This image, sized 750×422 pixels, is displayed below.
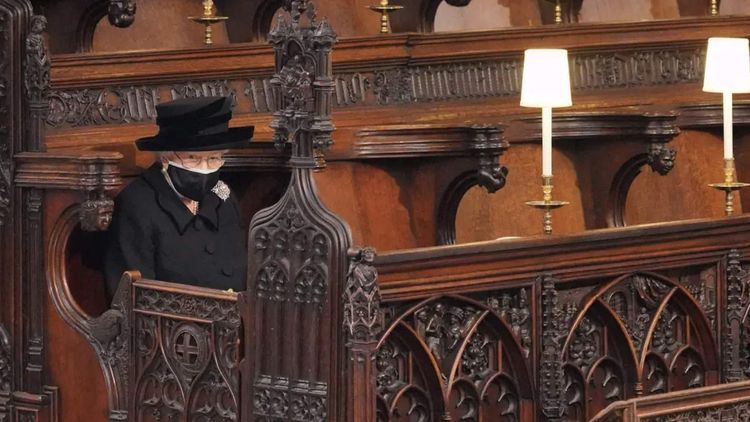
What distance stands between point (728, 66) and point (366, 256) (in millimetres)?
2378

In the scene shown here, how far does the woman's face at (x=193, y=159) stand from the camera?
652cm

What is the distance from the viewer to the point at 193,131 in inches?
255

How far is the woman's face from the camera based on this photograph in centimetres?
652

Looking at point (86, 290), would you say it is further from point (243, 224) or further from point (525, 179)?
point (525, 179)

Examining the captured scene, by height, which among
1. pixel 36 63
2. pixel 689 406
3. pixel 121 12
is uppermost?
pixel 121 12

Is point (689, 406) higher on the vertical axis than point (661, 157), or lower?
lower

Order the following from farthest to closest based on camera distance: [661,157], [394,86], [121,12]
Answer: [394,86]
[661,157]
[121,12]

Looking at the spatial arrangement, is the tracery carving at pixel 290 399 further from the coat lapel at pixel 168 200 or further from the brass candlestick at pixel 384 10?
the brass candlestick at pixel 384 10

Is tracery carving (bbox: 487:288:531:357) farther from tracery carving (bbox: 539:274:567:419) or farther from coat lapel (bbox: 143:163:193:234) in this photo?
coat lapel (bbox: 143:163:193:234)

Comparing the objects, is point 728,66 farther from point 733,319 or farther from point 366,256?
point 366,256

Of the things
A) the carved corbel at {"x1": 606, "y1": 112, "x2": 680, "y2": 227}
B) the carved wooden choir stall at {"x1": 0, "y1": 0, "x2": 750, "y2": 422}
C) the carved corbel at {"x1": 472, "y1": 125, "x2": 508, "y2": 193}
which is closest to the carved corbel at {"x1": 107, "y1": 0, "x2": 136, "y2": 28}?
the carved wooden choir stall at {"x1": 0, "y1": 0, "x2": 750, "y2": 422}

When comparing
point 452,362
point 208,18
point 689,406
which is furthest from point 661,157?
point 452,362

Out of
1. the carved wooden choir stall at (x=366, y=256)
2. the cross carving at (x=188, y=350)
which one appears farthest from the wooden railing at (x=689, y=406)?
the cross carving at (x=188, y=350)

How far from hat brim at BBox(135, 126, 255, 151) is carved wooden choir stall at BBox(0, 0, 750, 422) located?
190 mm
